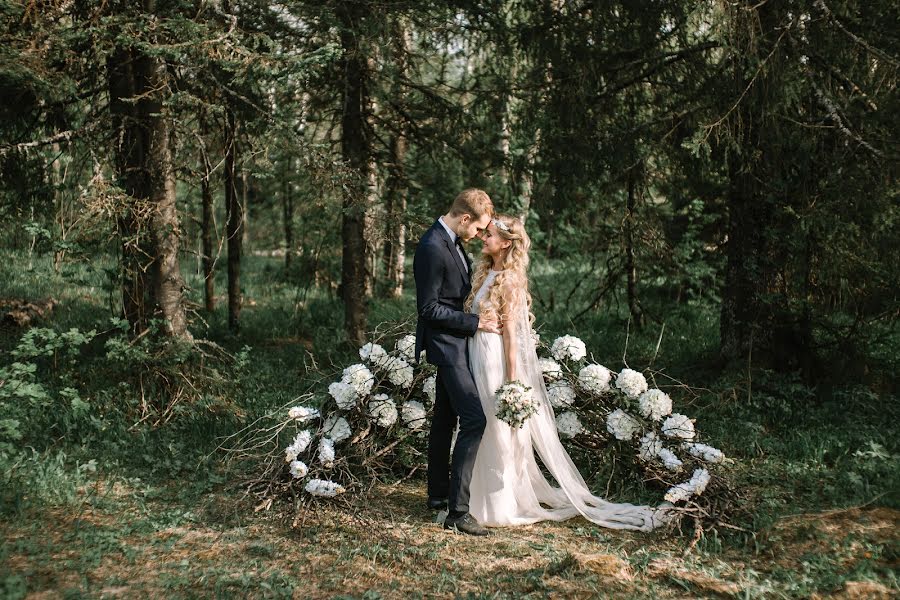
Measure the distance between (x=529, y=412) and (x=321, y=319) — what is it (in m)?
8.31

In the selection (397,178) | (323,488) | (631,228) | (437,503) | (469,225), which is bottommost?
(437,503)

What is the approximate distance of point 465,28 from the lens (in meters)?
9.47

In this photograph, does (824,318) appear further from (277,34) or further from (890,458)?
(277,34)

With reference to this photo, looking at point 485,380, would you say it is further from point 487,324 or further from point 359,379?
point 359,379

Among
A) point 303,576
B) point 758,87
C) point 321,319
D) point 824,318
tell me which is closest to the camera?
point 303,576

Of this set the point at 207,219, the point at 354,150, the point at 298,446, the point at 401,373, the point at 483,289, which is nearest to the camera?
the point at 483,289

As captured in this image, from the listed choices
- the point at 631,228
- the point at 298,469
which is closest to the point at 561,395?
the point at 298,469

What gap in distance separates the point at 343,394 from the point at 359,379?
0.61ft

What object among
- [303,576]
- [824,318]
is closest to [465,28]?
[824,318]

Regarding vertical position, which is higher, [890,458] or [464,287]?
[464,287]

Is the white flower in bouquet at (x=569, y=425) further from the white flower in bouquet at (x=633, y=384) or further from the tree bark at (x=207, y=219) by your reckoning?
the tree bark at (x=207, y=219)

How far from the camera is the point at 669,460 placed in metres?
5.92

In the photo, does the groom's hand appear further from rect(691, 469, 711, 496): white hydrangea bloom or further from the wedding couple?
rect(691, 469, 711, 496): white hydrangea bloom

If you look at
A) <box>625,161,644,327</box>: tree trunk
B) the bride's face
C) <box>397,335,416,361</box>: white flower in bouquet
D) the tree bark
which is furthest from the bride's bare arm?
the tree bark
